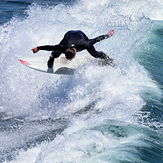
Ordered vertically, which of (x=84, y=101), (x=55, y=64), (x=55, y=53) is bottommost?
(x=84, y=101)

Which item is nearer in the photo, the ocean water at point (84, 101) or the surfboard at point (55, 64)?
the ocean water at point (84, 101)

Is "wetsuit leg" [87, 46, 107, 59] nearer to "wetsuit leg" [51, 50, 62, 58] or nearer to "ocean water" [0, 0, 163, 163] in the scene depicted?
"ocean water" [0, 0, 163, 163]

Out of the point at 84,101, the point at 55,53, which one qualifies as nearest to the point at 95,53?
the point at 55,53

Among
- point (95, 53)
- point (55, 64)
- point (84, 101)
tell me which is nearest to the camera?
point (84, 101)

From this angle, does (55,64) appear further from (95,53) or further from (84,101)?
(84,101)

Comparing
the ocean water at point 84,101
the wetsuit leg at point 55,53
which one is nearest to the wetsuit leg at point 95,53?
the ocean water at point 84,101

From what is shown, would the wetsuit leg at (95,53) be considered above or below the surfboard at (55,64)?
above

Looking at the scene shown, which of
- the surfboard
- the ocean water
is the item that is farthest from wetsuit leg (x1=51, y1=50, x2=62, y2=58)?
the ocean water

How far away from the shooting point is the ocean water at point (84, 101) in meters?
3.33

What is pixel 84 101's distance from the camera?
17.2 ft

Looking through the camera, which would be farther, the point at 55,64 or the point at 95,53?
the point at 55,64

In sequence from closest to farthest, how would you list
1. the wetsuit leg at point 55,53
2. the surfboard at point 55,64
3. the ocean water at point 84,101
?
the ocean water at point 84,101, the wetsuit leg at point 55,53, the surfboard at point 55,64

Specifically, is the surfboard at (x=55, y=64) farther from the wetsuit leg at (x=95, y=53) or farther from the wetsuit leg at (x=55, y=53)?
the wetsuit leg at (x=95, y=53)

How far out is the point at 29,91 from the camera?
19.7ft
